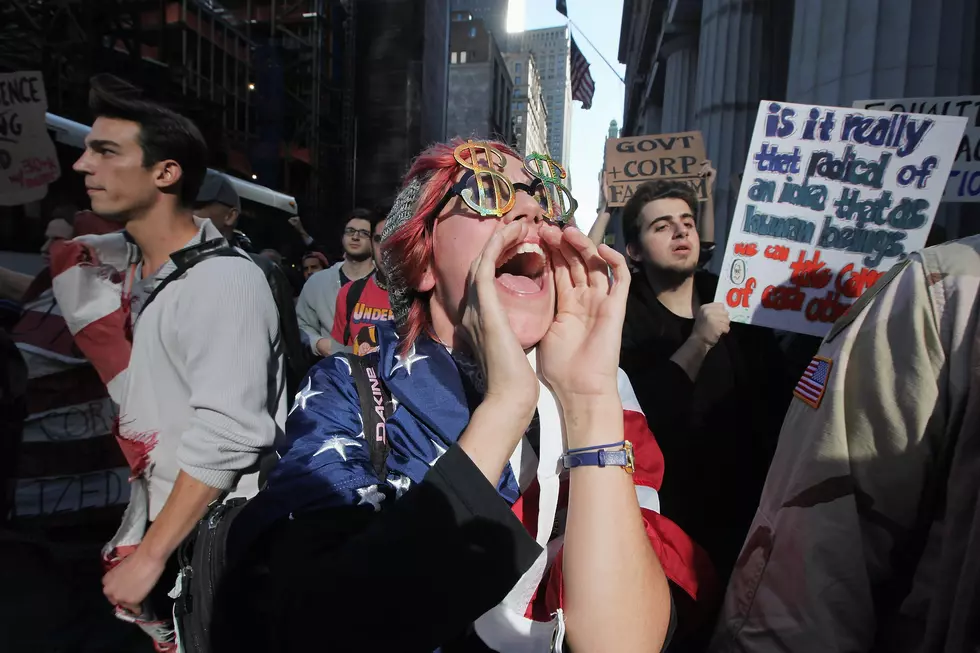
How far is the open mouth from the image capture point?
4.75ft

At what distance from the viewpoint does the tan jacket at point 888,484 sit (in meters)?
0.93

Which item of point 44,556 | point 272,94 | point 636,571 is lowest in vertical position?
point 44,556

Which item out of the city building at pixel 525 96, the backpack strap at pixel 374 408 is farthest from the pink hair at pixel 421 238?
the city building at pixel 525 96

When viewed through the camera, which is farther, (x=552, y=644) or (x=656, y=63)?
(x=656, y=63)

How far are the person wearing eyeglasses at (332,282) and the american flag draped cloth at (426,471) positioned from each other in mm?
3551

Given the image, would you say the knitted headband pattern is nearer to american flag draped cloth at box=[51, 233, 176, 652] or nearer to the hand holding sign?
american flag draped cloth at box=[51, 233, 176, 652]

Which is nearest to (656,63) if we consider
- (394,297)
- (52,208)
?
(52,208)

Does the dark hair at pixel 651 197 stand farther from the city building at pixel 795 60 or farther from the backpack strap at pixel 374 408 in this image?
the backpack strap at pixel 374 408

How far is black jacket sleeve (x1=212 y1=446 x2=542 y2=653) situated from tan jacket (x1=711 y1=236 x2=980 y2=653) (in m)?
0.50

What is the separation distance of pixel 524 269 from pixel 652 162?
3.02 meters

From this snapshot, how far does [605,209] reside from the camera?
12.9 feet

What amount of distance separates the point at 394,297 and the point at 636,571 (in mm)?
956

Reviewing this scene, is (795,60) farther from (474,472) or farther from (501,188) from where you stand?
Answer: (474,472)

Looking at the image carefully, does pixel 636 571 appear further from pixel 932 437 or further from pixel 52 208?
pixel 52 208
